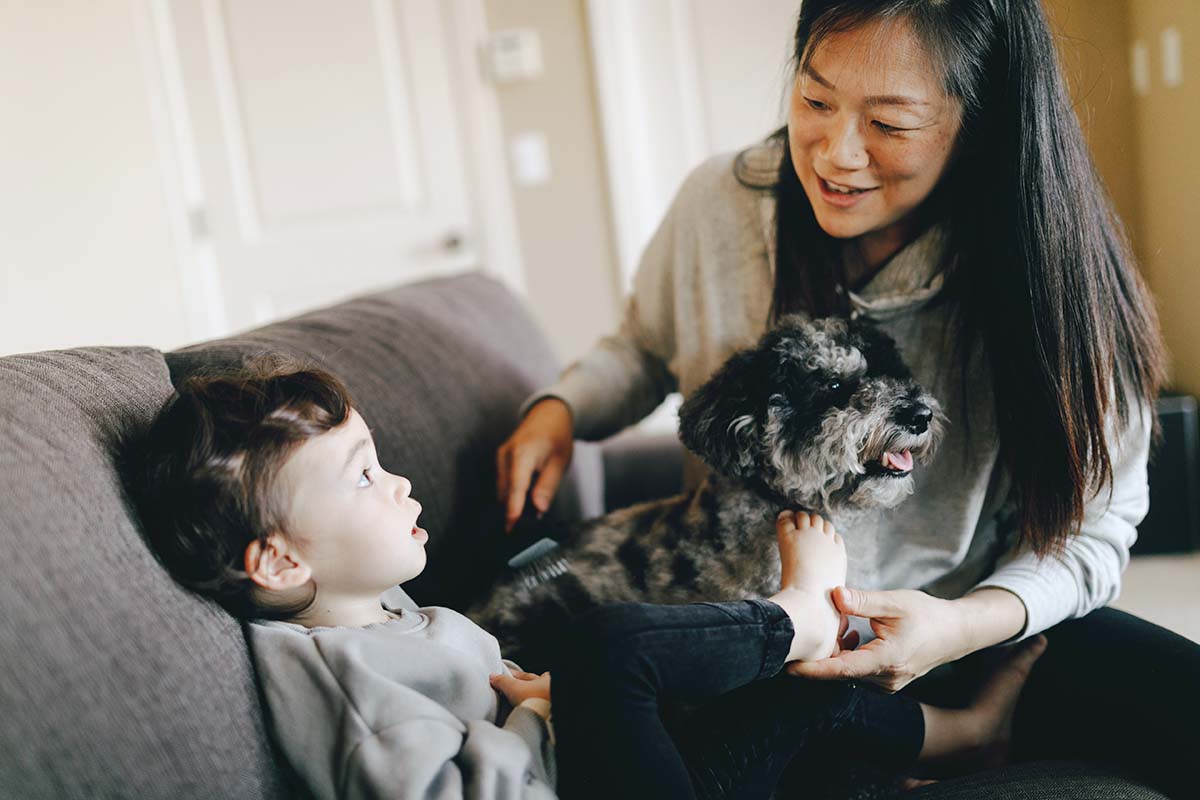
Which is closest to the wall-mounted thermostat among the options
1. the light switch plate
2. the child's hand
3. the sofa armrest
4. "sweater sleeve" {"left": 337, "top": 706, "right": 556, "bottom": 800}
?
the sofa armrest

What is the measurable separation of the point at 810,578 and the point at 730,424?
25cm

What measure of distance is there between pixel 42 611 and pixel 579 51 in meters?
3.45

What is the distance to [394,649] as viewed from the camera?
36.8 inches

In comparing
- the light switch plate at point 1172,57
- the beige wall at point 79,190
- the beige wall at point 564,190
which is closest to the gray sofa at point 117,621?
the light switch plate at point 1172,57

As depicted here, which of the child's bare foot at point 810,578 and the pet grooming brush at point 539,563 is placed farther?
the pet grooming brush at point 539,563

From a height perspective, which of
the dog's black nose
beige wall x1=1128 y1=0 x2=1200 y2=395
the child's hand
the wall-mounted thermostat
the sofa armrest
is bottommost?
the sofa armrest

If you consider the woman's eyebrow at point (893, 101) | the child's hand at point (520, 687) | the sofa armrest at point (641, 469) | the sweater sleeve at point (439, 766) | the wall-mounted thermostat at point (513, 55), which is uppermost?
the wall-mounted thermostat at point (513, 55)

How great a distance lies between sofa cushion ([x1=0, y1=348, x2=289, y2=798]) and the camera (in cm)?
70

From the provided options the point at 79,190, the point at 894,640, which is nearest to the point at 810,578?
the point at 894,640

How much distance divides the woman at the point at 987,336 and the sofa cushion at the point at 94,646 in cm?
61

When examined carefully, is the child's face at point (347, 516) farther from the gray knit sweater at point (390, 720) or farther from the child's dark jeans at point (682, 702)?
the child's dark jeans at point (682, 702)

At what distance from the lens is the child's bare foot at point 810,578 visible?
1.04 meters

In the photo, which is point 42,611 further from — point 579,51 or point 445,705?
point 579,51

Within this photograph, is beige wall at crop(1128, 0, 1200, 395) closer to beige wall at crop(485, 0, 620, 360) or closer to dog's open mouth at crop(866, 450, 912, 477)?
dog's open mouth at crop(866, 450, 912, 477)
